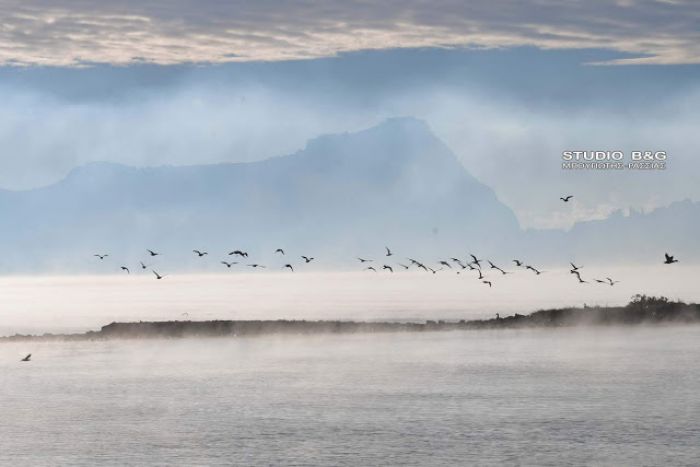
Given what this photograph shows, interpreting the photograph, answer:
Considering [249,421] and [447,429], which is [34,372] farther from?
[447,429]

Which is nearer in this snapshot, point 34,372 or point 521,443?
point 521,443

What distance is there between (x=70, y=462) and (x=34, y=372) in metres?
101

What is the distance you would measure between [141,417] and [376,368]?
69.9m

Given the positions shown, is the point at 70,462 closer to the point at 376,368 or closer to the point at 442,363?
the point at 376,368

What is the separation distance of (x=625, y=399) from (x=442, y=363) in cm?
6749

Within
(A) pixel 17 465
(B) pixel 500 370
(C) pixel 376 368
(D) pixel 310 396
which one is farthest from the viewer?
(C) pixel 376 368

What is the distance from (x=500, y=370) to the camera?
541ft

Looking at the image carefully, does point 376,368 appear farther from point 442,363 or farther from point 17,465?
point 17,465

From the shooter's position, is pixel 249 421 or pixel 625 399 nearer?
pixel 249 421

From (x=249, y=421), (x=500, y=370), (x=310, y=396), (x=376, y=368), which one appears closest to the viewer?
(x=249, y=421)

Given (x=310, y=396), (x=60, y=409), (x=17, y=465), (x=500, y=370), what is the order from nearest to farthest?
(x=17, y=465)
(x=60, y=409)
(x=310, y=396)
(x=500, y=370)

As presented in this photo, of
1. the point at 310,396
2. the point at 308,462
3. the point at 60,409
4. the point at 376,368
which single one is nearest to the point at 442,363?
the point at 376,368

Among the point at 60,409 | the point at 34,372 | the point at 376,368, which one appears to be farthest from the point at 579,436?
the point at 34,372

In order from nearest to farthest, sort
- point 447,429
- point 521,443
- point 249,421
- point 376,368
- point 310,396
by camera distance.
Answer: point 521,443 < point 447,429 < point 249,421 < point 310,396 < point 376,368
